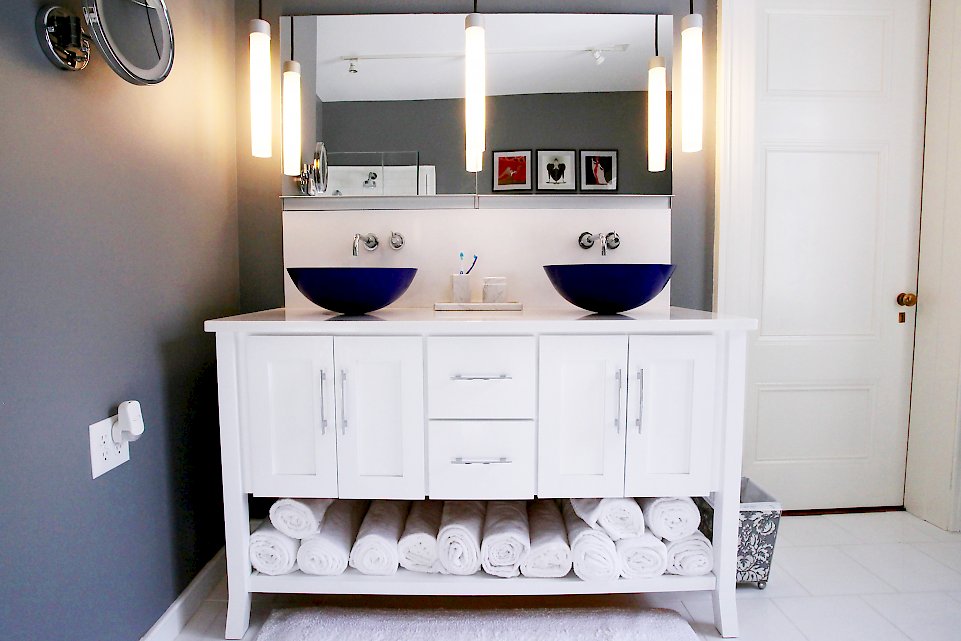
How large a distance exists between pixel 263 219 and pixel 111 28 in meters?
0.87

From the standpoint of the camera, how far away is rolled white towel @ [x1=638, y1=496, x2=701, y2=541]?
1477 mm

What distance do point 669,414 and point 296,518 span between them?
3.35 ft

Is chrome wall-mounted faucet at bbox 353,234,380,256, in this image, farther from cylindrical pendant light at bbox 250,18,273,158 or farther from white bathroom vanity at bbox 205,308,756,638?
white bathroom vanity at bbox 205,308,756,638

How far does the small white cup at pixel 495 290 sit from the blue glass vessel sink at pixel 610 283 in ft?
1.00

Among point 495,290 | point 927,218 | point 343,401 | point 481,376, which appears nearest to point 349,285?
point 343,401

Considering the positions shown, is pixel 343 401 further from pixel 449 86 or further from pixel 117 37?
pixel 449 86

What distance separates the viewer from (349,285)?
4.94 ft

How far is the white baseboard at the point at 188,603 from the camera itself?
1.41 m

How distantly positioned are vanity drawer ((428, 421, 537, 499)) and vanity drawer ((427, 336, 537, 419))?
4 cm

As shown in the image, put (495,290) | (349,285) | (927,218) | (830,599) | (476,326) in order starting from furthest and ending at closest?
(927,218)
(495,290)
(830,599)
(349,285)
(476,326)

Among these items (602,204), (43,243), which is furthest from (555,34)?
(43,243)

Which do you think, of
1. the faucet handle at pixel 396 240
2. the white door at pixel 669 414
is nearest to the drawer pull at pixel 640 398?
the white door at pixel 669 414

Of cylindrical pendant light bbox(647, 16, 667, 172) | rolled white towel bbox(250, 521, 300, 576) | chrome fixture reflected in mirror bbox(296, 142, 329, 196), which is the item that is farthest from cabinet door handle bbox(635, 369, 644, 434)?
chrome fixture reflected in mirror bbox(296, 142, 329, 196)

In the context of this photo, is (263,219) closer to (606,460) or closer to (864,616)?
(606,460)
